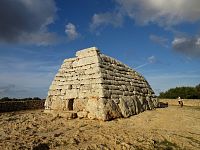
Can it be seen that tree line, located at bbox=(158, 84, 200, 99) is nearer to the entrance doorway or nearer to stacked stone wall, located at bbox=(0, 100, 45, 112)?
stacked stone wall, located at bbox=(0, 100, 45, 112)

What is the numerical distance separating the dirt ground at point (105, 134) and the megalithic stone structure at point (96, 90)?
634 mm

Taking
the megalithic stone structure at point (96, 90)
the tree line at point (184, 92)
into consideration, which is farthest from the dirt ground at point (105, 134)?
the tree line at point (184, 92)

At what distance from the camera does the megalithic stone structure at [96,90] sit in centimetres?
1142

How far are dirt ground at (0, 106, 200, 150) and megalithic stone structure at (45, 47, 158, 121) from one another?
0.63 metres

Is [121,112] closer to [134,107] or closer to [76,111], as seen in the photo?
[134,107]

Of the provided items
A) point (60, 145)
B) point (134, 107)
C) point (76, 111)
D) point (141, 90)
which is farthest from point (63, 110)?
point (60, 145)

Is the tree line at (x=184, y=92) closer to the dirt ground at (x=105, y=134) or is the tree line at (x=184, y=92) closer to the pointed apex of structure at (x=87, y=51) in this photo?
the dirt ground at (x=105, y=134)

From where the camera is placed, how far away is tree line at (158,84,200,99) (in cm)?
3640

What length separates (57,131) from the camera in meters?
9.30

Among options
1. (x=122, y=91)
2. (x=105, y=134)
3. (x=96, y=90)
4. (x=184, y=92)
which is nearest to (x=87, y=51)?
(x=96, y=90)

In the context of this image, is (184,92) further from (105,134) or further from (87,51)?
(105,134)

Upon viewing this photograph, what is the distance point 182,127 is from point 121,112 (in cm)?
288

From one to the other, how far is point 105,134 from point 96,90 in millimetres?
3315

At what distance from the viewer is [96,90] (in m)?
11.6
